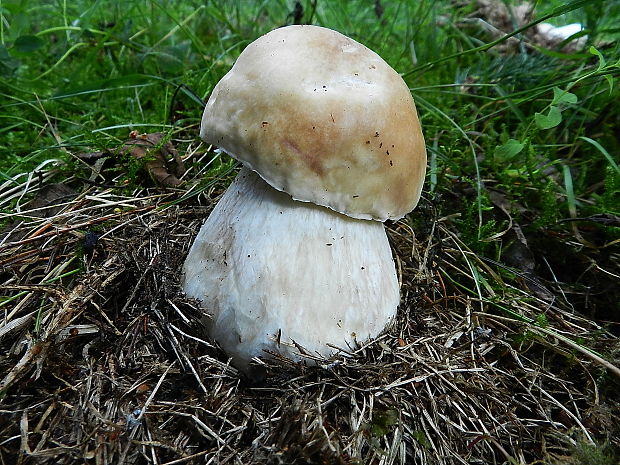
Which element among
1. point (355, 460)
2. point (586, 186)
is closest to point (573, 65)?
point (586, 186)

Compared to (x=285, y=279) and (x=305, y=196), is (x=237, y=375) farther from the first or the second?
(x=305, y=196)

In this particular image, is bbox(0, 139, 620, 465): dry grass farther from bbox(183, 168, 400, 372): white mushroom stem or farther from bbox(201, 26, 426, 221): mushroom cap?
bbox(201, 26, 426, 221): mushroom cap

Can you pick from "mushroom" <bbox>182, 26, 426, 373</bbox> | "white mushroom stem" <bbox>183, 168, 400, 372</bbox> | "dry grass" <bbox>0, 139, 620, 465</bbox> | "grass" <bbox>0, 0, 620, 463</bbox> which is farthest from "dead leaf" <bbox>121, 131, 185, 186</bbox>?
"white mushroom stem" <bbox>183, 168, 400, 372</bbox>

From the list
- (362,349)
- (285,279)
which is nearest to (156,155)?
(285,279)

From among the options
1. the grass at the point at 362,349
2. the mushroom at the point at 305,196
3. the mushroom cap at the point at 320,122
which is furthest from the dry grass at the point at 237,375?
the mushroom cap at the point at 320,122

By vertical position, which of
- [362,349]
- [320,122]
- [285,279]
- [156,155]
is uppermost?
[320,122]

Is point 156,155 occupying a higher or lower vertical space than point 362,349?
higher

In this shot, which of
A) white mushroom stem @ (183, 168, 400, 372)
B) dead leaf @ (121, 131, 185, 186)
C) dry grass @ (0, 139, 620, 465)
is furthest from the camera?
dead leaf @ (121, 131, 185, 186)

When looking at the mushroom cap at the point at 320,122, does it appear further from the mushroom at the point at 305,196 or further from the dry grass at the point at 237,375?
the dry grass at the point at 237,375
